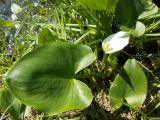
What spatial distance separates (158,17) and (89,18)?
0.21 metres

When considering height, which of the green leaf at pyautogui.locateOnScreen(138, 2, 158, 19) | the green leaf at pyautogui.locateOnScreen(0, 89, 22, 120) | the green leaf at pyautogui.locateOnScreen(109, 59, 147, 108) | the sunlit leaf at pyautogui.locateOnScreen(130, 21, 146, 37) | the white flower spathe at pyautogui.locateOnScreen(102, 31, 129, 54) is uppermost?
the green leaf at pyautogui.locateOnScreen(138, 2, 158, 19)

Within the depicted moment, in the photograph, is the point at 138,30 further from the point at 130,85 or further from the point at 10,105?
the point at 10,105

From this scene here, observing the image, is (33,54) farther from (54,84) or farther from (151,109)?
(151,109)

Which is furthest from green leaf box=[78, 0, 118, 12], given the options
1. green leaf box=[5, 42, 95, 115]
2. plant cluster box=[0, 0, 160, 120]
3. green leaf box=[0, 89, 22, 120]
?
green leaf box=[0, 89, 22, 120]

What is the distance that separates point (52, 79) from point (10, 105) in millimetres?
197

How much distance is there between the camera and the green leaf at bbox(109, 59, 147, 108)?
1.00 metres

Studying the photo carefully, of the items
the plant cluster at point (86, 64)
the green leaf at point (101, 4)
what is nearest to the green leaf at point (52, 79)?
the plant cluster at point (86, 64)

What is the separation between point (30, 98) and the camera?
966mm

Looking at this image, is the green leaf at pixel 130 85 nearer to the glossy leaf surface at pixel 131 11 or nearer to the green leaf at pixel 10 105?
the glossy leaf surface at pixel 131 11

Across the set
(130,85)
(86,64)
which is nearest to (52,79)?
(86,64)

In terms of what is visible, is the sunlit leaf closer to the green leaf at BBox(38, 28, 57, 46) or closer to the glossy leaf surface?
the glossy leaf surface

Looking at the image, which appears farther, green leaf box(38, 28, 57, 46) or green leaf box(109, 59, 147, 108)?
green leaf box(38, 28, 57, 46)

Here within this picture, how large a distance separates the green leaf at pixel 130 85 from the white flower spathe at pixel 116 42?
0.16 ft

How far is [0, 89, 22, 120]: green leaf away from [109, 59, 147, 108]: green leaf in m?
0.29
